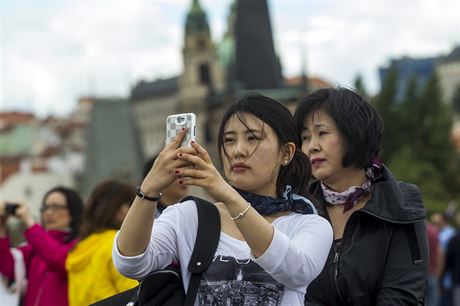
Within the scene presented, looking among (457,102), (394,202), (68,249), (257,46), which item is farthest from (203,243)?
(457,102)

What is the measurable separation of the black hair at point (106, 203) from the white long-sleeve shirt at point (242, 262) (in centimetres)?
251

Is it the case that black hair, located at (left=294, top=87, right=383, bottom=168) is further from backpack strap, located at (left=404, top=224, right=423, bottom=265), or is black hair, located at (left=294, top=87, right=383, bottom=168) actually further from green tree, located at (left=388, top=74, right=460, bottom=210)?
green tree, located at (left=388, top=74, right=460, bottom=210)

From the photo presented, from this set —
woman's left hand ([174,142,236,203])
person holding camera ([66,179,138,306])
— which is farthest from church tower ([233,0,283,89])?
woman's left hand ([174,142,236,203])

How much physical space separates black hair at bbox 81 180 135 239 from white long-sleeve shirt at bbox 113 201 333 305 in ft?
8.23

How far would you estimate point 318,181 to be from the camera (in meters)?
4.59

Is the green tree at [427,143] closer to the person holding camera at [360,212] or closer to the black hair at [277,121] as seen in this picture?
the person holding camera at [360,212]

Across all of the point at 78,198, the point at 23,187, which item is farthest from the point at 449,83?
the point at 78,198

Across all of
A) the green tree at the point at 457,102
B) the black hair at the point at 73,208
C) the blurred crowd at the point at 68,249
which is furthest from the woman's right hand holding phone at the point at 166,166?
the green tree at the point at 457,102

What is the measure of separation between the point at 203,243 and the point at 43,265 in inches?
132

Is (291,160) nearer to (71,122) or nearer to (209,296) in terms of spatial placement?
(209,296)

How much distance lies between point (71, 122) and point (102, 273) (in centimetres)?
15538

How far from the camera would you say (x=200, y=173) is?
2943 millimetres

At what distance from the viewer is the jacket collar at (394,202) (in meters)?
4.10

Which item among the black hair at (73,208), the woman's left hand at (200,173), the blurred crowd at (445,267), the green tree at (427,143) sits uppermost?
A: the woman's left hand at (200,173)
